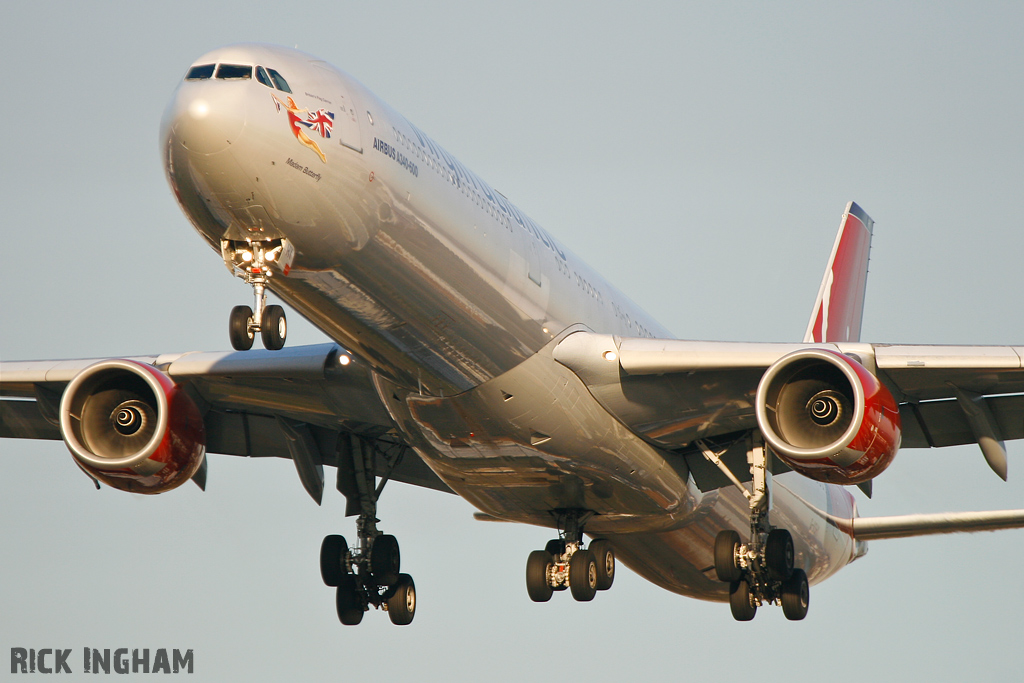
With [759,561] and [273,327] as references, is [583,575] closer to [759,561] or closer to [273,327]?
[759,561]

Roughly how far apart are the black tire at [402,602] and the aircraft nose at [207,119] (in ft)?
36.5

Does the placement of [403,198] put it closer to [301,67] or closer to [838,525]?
[301,67]

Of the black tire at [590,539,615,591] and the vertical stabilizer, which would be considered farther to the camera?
the vertical stabilizer

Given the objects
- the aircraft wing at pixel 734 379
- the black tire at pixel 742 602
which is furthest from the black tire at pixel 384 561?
→ the black tire at pixel 742 602

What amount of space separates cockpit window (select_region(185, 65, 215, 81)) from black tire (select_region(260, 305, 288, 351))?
2507 mm

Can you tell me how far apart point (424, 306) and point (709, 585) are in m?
11.1

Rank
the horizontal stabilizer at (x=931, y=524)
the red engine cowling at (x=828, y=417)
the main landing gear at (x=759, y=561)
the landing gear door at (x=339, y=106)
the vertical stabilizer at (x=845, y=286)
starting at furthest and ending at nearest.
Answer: the vertical stabilizer at (x=845, y=286), the horizontal stabilizer at (x=931, y=524), the main landing gear at (x=759, y=561), the red engine cowling at (x=828, y=417), the landing gear door at (x=339, y=106)

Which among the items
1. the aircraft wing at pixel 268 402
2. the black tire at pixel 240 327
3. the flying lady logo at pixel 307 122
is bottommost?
the black tire at pixel 240 327

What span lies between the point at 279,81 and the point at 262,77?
0.69ft

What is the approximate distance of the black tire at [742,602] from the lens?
22.1 metres

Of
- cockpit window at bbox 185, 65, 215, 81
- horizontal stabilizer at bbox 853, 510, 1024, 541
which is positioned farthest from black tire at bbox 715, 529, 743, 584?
cockpit window at bbox 185, 65, 215, 81

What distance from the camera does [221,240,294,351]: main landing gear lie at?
14742mm

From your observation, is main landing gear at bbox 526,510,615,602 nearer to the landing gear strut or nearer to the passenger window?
the landing gear strut

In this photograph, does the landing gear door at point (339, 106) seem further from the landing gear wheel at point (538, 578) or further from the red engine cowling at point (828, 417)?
the landing gear wheel at point (538, 578)
